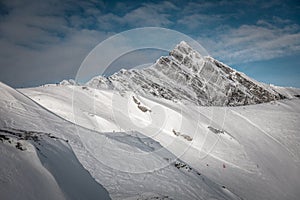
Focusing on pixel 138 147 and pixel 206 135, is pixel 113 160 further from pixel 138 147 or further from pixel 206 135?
pixel 206 135

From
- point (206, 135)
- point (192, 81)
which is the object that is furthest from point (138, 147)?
point (192, 81)

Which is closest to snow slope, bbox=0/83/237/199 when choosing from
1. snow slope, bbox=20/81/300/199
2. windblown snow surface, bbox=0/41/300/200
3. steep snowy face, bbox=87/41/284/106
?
windblown snow surface, bbox=0/41/300/200

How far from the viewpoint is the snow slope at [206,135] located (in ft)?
70.9

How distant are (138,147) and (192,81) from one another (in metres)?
46.2

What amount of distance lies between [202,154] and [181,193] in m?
13.6

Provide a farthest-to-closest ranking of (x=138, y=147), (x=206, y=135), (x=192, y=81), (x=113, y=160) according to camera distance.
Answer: (x=192, y=81)
(x=206, y=135)
(x=138, y=147)
(x=113, y=160)

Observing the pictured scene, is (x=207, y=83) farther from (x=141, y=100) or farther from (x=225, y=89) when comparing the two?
(x=141, y=100)

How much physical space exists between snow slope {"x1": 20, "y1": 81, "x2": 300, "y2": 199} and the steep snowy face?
16561 millimetres

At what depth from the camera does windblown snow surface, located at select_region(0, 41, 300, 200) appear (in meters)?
7.98

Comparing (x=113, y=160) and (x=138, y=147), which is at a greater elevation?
(x=138, y=147)

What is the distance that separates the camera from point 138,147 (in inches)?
682

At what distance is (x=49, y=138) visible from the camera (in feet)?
36.0

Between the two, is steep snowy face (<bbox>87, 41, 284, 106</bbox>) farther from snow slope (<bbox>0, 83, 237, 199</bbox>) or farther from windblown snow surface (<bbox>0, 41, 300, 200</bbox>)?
snow slope (<bbox>0, 83, 237, 199</bbox>)

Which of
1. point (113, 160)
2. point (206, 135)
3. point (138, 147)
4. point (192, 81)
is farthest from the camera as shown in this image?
point (192, 81)
